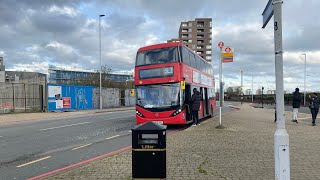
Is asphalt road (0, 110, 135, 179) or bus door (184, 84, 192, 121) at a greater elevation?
bus door (184, 84, 192, 121)

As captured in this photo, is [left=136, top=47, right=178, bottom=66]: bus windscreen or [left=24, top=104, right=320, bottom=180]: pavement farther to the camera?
[left=136, top=47, right=178, bottom=66]: bus windscreen

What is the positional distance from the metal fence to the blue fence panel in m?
1.19

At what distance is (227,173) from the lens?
651 centimetres

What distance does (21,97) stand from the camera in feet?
105

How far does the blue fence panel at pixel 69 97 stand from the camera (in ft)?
109

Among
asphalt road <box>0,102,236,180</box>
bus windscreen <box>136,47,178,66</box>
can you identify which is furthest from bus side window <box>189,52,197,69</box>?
asphalt road <box>0,102,236,180</box>

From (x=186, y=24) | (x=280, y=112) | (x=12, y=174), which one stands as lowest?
(x=12, y=174)

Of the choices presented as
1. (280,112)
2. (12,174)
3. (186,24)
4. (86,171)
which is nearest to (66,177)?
(86,171)

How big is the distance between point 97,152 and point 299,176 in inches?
230

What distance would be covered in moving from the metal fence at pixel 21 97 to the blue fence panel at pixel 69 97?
1189mm

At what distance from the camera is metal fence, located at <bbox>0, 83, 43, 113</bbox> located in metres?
30.5

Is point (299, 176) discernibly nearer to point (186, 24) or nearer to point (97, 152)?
point (97, 152)

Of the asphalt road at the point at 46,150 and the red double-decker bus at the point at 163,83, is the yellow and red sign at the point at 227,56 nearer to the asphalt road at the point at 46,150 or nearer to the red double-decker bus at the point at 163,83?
the red double-decker bus at the point at 163,83

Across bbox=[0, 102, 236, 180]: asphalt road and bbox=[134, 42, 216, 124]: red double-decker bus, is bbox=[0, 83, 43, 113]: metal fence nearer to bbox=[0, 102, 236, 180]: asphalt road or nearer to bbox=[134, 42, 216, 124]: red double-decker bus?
bbox=[0, 102, 236, 180]: asphalt road
